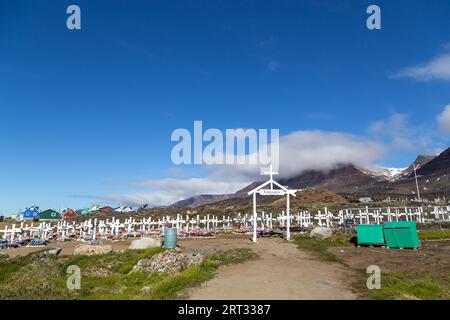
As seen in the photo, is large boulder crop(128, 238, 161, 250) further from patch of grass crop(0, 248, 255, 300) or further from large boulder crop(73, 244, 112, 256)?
patch of grass crop(0, 248, 255, 300)

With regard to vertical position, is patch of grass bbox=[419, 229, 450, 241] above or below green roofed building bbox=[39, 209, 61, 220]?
below

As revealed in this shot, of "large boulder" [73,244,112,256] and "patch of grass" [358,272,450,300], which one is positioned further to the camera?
"large boulder" [73,244,112,256]

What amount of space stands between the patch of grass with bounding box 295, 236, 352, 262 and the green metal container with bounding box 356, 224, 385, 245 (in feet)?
5.07

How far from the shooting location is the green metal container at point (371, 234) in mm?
23609

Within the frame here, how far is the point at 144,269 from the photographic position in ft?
50.0

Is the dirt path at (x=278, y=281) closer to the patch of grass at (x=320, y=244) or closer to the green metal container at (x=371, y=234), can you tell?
the patch of grass at (x=320, y=244)

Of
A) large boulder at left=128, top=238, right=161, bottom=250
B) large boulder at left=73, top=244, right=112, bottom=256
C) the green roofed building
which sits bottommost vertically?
large boulder at left=73, top=244, right=112, bottom=256

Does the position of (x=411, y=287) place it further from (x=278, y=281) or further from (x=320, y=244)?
(x=320, y=244)

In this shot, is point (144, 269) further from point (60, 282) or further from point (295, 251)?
point (295, 251)

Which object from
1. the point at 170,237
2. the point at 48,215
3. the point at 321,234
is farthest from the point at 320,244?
the point at 48,215

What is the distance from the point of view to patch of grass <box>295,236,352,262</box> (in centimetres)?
2018

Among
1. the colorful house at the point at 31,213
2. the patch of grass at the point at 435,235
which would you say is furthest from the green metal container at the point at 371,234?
the colorful house at the point at 31,213

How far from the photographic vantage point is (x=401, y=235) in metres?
22.6

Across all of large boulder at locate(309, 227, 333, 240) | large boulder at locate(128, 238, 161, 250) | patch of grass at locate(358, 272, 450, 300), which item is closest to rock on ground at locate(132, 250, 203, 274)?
large boulder at locate(128, 238, 161, 250)
